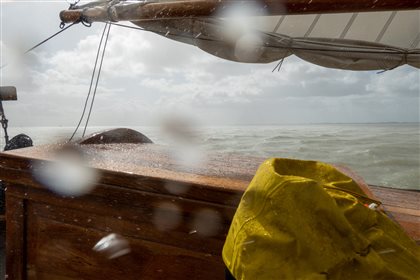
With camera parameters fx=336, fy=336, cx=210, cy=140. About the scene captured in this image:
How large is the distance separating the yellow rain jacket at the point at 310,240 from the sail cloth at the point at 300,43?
12.3 ft

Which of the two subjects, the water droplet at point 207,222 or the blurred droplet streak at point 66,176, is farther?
the blurred droplet streak at point 66,176

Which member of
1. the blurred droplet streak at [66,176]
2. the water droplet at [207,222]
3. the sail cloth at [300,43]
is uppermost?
the sail cloth at [300,43]

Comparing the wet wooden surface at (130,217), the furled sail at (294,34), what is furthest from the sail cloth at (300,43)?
the wet wooden surface at (130,217)

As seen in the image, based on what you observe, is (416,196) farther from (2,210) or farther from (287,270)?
(2,210)

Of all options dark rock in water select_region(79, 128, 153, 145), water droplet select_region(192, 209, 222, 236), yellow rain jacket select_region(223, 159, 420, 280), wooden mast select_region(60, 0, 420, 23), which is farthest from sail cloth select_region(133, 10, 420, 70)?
yellow rain jacket select_region(223, 159, 420, 280)

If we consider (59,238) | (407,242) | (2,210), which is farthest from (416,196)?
(2,210)

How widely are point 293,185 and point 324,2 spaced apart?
6.51 feet

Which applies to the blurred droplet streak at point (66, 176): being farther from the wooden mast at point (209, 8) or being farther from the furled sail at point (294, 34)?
the furled sail at point (294, 34)

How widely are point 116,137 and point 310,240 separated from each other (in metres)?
2.81

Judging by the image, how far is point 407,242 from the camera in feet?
3.56

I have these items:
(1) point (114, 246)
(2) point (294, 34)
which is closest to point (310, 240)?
(1) point (114, 246)

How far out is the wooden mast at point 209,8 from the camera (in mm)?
2404

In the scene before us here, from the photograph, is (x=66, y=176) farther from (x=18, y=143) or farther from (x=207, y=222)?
(x=18, y=143)

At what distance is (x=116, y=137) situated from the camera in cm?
342
